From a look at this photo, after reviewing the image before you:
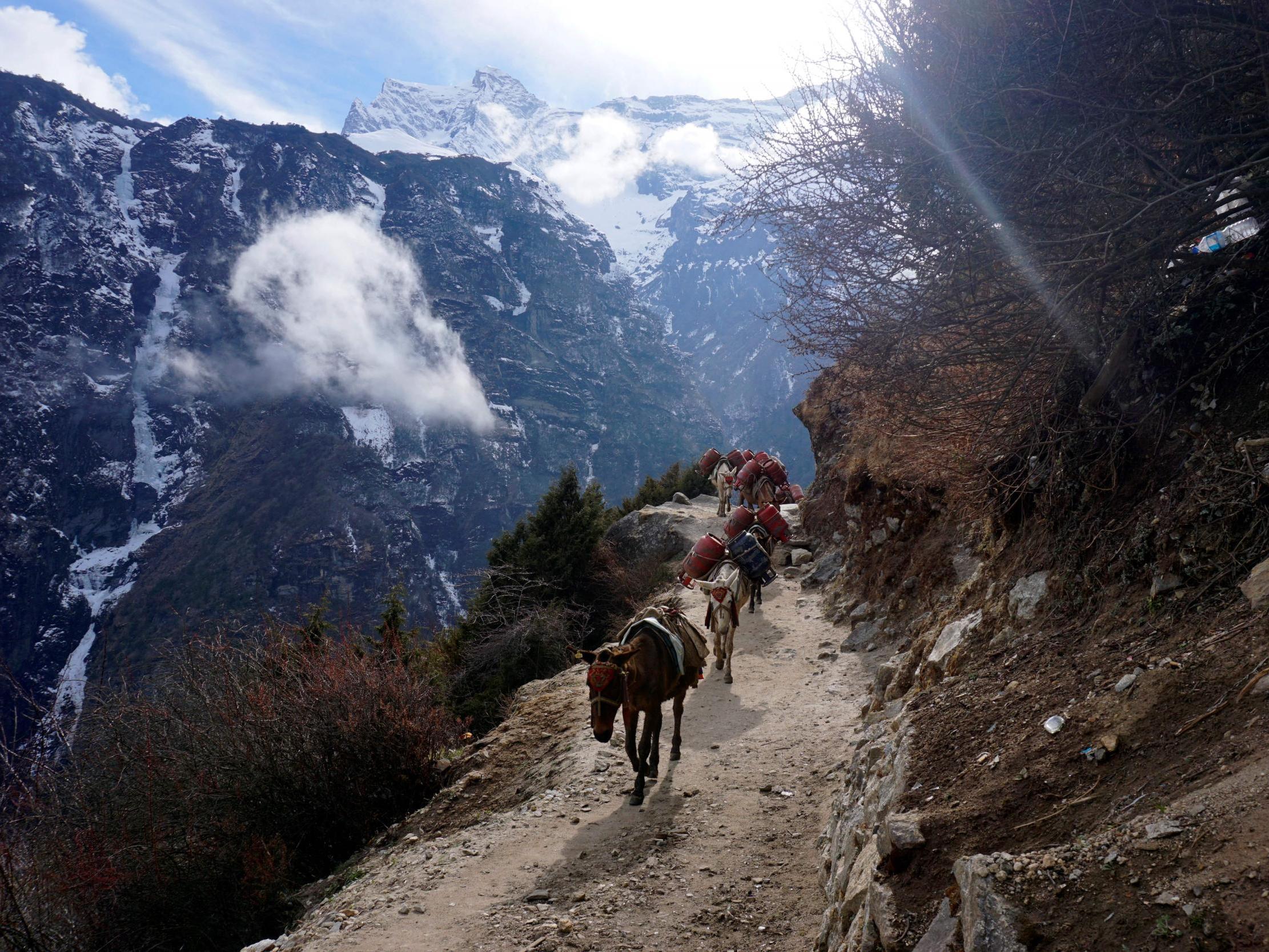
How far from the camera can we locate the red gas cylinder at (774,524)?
14.8 m

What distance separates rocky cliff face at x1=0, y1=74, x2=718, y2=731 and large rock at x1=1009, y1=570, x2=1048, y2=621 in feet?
263

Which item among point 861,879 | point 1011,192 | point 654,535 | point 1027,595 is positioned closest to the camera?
point 861,879

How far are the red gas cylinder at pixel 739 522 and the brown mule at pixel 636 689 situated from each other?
247 inches

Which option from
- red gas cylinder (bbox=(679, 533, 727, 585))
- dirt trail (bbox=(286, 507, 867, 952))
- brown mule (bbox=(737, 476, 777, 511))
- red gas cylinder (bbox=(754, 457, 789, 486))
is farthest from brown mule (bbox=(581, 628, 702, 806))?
red gas cylinder (bbox=(754, 457, 789, 486))

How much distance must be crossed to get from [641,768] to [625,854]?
1.16 m

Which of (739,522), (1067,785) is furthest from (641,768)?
(739,522)

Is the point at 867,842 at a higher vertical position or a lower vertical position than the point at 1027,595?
lower

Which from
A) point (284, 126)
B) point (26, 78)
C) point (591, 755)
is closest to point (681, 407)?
point (284, 126)

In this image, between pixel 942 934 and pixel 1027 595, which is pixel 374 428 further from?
pixel 942 934

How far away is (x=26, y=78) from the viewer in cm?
13100

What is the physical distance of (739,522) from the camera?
564 inches

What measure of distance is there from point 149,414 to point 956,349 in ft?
470

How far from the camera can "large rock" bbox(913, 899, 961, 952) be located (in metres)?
2.70

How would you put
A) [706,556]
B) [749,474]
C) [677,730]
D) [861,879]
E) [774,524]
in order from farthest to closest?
1. [749,474]
2. [774,524]
3. [706,556]
4. [677,730]
5. [861,879]
